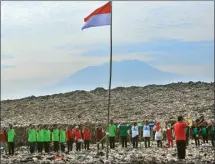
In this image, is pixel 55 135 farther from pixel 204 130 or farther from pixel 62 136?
pixel 204 130

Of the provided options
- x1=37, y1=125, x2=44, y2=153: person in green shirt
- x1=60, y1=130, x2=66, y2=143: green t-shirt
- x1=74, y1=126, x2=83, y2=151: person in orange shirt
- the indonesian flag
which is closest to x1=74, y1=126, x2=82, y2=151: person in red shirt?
x1=74, y1=126, x2=83, y2=151: person in orange shirt

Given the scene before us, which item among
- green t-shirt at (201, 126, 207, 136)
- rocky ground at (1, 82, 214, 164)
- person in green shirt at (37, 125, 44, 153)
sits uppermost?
rocky ground at (1, 82, 214, 164)

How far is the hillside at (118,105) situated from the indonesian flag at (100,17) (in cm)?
2571

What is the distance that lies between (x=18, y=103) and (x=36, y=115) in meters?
9.11

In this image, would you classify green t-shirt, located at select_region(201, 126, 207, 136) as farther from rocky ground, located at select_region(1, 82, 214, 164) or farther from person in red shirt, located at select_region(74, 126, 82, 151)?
rocky ground, located at select_region(1, 82, 214, 164)

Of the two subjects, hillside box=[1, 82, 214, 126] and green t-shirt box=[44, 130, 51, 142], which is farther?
hillside box=[1, 82, 214, 126]

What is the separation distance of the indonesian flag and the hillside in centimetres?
2571

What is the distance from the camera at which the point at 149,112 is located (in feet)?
171

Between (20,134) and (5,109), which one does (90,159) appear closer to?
(20,134)

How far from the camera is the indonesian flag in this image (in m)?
20.9

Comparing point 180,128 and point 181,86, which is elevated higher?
point 181,86

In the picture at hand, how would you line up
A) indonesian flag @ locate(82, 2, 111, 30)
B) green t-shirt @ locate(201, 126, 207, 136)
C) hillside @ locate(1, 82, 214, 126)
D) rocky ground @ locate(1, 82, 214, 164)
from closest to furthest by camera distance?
1. indonesian flag @ locate(82, 2, 111, 30)
2. green t-shirt @ locate(201, 126, 207, 136)
3. rocky ground @ locate(1, 82, 214, 164)
4. hillside @ locate(1, 82, 214, 126)

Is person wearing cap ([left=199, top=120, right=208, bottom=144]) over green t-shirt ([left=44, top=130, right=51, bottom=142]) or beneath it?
over

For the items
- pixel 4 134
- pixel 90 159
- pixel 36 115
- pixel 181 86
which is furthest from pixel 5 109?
pixel 90 159
